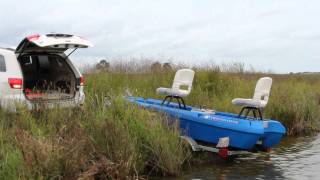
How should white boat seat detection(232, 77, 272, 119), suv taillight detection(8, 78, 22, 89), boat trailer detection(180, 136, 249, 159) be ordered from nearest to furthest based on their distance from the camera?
suv taillight detection(8, 78, 22, 89), boat trailer detection(180, 136, 249, 159), white boat seat detection(232, 77, 272, 119)

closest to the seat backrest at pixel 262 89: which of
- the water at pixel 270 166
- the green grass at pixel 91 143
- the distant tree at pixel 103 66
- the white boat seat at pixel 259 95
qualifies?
the white boat seat at pixel 259 95

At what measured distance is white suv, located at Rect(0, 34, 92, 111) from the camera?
32.8 ft

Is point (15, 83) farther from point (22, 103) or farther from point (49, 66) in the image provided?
point (49, 66)

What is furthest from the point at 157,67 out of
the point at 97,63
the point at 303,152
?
the point at 303,152

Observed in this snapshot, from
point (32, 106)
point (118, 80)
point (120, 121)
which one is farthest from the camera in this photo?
point (118, 80)

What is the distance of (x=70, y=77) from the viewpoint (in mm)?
11531

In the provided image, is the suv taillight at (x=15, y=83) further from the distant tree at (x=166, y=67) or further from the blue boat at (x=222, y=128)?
the distant tree at (x=166, y=67)

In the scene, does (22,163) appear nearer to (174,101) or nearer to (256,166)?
(256,166)

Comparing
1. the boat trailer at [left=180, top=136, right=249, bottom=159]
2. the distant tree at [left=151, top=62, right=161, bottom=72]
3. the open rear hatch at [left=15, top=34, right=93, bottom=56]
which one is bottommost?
the boat trailer at [left=180, top=136, right=249, bottom=159]

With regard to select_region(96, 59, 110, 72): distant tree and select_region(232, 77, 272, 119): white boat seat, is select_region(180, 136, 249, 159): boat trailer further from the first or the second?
select_region(96, 59, 110, 72): distant tree

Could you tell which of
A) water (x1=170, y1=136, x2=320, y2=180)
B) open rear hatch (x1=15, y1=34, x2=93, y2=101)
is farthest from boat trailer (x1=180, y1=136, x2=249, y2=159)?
open rear hatch (x1=15, y1=34, x2=93, y2=101)

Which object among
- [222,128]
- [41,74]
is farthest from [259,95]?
[41,74]

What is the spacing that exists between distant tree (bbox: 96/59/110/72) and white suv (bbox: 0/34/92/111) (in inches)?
228

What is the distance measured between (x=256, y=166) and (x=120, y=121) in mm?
3575
